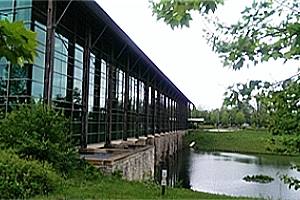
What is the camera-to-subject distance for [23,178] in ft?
20.2

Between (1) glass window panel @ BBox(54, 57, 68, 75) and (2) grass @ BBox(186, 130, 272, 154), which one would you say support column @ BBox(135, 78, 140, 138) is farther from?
(2) grass @ BBox(186, 130, 272, 154)

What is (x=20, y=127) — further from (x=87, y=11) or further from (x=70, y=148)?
(x=87, y=11)

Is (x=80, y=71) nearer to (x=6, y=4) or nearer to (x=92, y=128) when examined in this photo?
(x=92, y=128)

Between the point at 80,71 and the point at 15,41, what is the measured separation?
45.9 ft

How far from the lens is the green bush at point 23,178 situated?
5527mm

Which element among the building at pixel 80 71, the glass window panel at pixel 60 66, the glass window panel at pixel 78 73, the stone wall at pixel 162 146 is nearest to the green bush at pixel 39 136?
the building at pixel 80 71

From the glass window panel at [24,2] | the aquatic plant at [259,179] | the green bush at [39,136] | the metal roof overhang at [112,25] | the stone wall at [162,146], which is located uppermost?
the metal roof overhang at [112,25]

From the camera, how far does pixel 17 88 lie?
11297 millimetres

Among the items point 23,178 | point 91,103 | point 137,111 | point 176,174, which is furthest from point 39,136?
point 137,111

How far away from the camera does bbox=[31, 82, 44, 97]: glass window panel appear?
11.4 m

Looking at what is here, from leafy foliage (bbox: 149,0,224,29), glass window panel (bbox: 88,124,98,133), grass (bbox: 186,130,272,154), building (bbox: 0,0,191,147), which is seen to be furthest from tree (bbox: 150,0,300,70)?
grass (bbox: 186,130,272,154)

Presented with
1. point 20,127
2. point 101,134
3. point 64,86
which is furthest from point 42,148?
point 101,134

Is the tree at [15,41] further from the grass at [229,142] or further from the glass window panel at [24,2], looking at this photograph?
the grass at [229,142]

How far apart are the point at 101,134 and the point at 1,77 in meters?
6.94
